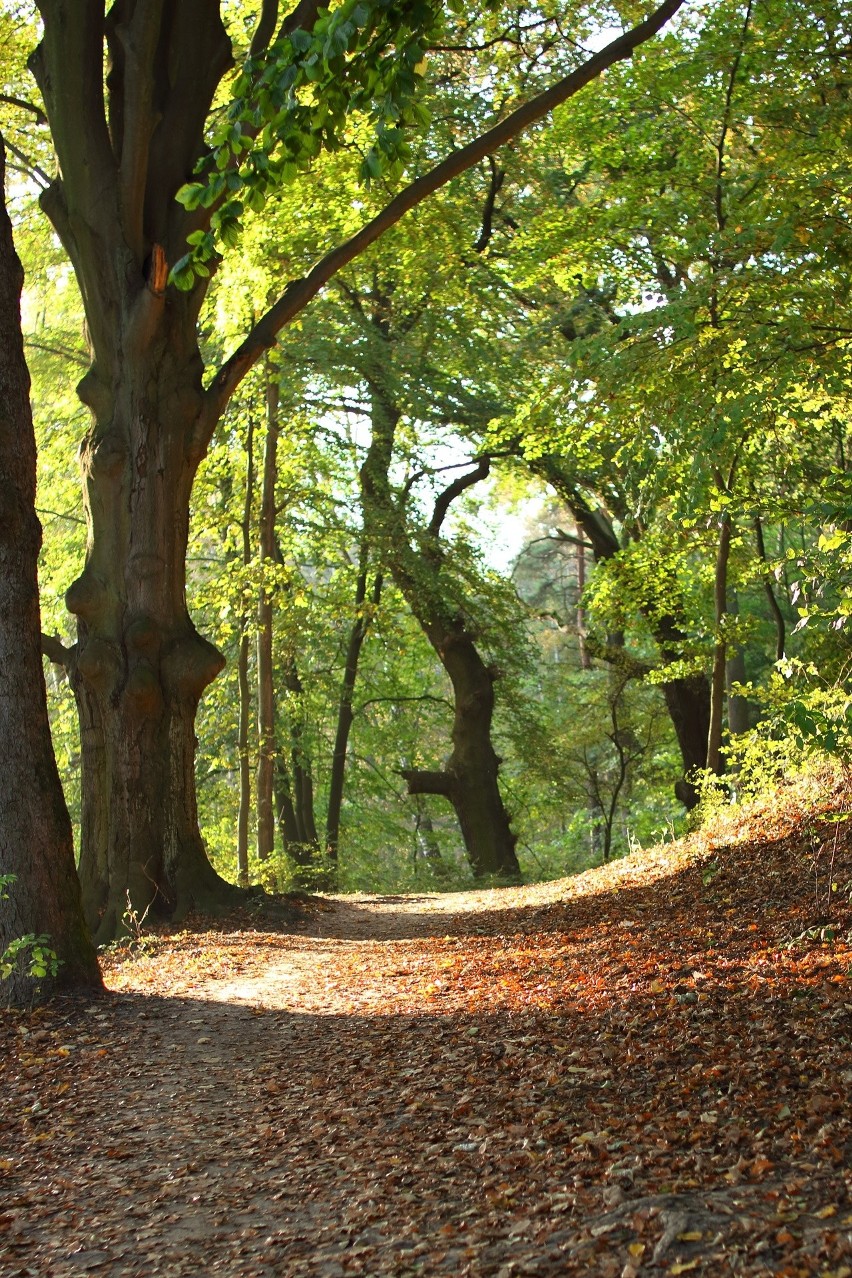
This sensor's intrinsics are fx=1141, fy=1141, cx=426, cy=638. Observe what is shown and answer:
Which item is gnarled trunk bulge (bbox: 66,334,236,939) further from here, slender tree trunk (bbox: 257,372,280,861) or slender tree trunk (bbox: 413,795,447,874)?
slender tree trunk (bbox: 413,795,447,874)

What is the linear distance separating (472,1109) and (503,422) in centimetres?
1095

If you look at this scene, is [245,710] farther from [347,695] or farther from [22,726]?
[22,726]

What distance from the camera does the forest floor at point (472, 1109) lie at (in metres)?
3.26

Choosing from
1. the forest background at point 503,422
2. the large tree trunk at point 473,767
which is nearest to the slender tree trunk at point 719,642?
the forest background at point 503,422

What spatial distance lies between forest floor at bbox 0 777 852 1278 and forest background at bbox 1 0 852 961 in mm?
1413

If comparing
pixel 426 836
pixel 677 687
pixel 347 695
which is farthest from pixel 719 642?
pixel 426 836

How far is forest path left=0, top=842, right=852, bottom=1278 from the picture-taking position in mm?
3250

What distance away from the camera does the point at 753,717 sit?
2211cm

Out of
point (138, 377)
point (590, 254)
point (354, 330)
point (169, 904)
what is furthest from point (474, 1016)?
point (354, 330)

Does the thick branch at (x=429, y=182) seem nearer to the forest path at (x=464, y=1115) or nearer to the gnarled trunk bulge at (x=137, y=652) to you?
the gnarled trunk bulge at (x=137, y=652)

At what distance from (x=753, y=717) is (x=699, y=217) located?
12025 mm

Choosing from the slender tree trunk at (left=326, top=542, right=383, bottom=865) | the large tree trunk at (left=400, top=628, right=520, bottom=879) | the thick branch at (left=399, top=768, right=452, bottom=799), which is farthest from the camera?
the slender tree trunk at (left=326, top=542, right=383, bottom=865)

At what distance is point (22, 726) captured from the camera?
21.7 ft

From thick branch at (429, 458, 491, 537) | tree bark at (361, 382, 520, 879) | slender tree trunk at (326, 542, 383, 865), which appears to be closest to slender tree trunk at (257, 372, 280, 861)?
tree bark at (361, 382, 520, 879)
